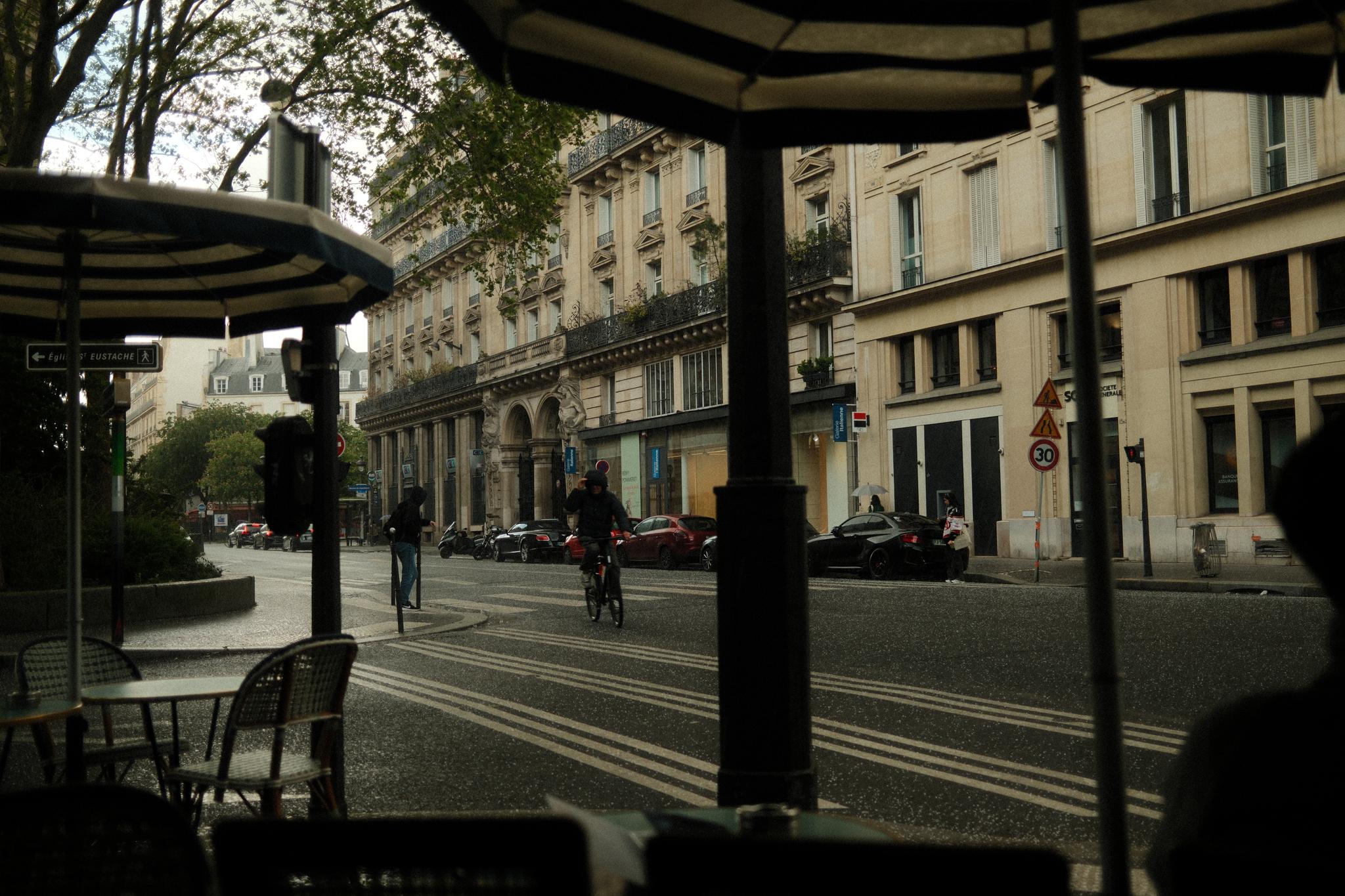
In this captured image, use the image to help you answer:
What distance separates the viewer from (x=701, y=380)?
40.6m

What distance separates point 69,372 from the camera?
5336 millimetres

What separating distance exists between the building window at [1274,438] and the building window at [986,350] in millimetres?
7385

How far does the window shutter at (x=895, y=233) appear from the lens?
34.0 metres

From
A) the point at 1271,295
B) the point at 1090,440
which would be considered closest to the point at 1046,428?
the point at 1271,295

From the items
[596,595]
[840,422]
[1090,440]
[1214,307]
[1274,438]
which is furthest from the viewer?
[840,422]

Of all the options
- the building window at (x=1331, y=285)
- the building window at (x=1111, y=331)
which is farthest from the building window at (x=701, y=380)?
the building window at (x=1331, y=285)

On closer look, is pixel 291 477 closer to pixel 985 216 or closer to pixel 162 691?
pixel 162 691

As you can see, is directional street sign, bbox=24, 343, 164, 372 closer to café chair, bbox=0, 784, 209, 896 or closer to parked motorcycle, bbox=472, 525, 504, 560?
café chair, bbox=0, 784, 209, 896

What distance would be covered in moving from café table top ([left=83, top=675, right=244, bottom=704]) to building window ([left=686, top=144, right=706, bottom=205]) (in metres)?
37.3

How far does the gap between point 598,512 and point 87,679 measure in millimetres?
10244

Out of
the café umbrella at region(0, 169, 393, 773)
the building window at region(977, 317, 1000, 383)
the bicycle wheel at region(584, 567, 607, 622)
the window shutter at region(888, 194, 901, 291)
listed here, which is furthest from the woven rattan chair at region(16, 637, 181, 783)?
the window shutter at region(888, 194, 901, 291)

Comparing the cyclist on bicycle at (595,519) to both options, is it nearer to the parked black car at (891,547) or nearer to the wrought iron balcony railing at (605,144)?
the parked black car at (891,547)

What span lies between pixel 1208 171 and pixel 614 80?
25010 mm

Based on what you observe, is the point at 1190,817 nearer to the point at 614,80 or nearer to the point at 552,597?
the point at 614,80
